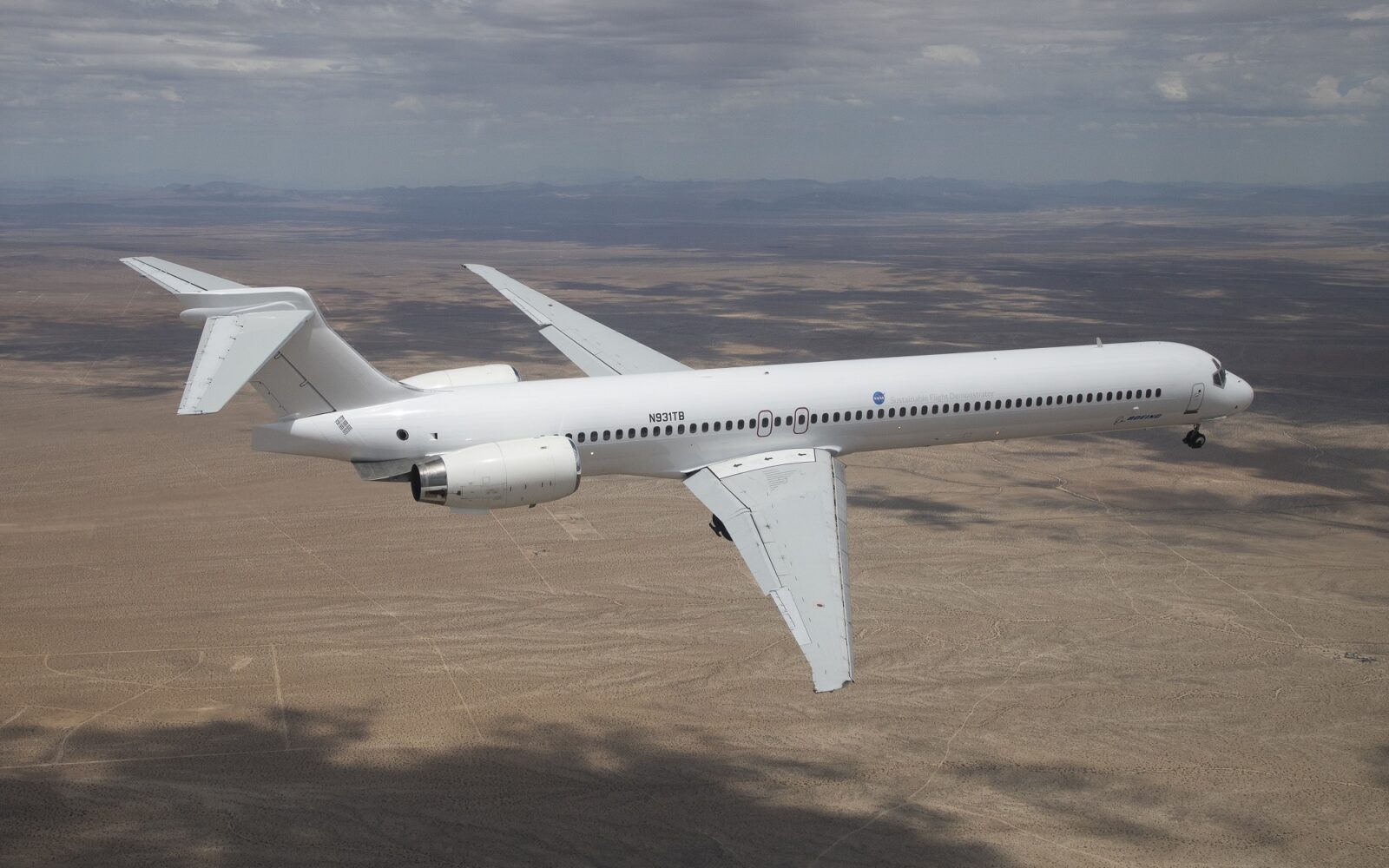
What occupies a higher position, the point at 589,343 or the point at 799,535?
the point at 589,343

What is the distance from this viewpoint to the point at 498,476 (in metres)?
34.7

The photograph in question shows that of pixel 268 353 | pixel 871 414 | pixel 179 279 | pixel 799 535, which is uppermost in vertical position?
pixel 179 279

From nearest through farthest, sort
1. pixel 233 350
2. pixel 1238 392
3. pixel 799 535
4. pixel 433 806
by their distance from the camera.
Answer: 1. pixel 233 350
2. pixel 799 535
3. pixel 433 806
4. pixel 1238 392

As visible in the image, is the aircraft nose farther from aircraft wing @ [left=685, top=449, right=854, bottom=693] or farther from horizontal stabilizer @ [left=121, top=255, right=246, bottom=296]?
horizontal stabilizer @ [left=121, top=255, right=246, bottom=296]

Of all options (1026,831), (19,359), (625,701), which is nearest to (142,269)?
(625,701)

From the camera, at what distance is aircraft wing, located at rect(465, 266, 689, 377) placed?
4819 centimetres

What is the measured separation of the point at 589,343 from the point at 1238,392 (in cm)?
2682

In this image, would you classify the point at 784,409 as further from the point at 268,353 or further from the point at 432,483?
the point at 268,353

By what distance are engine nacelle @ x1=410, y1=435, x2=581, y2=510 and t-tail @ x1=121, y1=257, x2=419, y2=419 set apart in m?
3.33

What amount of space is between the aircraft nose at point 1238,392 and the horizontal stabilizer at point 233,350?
1416 inches

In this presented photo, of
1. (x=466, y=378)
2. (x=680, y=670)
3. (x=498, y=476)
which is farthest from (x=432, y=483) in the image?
(x=680, y=670)

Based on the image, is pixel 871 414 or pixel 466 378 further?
pixel 871 414

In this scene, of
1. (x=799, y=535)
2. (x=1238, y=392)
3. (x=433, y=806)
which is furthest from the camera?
(x=1238, y=392)

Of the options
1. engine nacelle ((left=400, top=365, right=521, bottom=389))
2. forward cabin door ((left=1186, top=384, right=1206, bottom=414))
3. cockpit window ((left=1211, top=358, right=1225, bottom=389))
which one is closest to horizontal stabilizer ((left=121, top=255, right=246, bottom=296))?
engine nacelle ((left=400, top=365, right=521, bottom=389))
